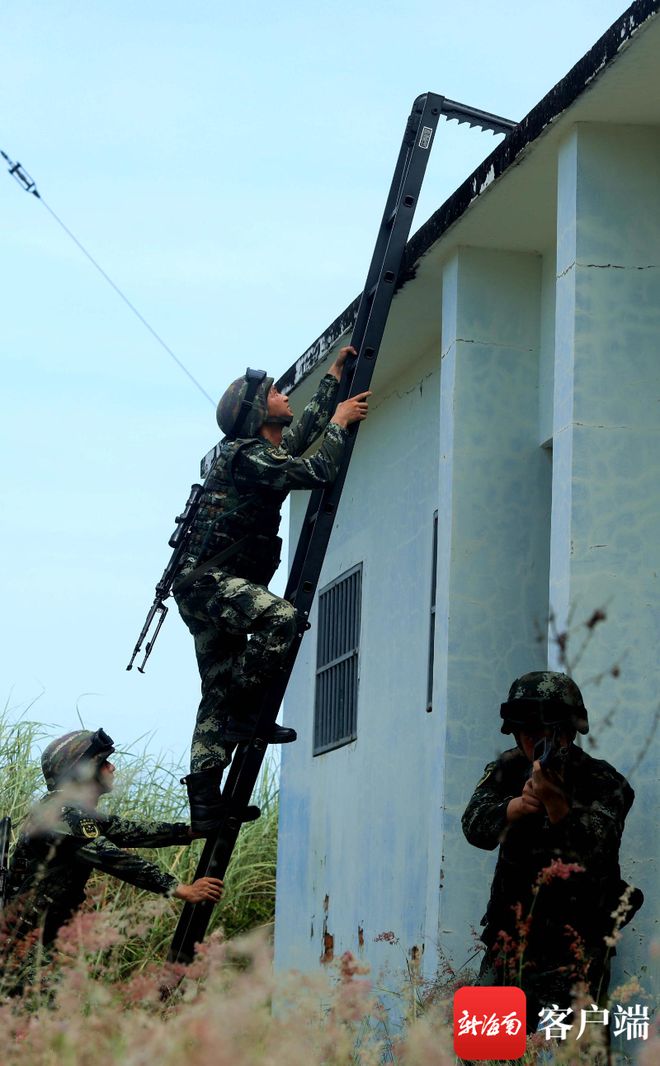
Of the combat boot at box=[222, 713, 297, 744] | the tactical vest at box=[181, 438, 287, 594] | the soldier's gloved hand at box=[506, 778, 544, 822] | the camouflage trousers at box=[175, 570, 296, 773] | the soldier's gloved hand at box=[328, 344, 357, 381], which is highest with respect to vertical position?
the soldier's gloved hand at box=[328, 344, 357, 381]

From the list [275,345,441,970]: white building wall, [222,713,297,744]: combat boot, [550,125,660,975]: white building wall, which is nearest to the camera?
[550,125,660,975]: white building wall

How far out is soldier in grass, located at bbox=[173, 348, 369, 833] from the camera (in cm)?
659

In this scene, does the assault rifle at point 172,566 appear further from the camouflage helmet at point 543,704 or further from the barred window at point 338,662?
the barred window at point 338,662

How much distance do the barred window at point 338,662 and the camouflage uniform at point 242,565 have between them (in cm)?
300

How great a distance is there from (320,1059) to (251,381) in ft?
11.7

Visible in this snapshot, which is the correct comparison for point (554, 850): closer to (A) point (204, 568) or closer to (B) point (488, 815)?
(B) point (488, 815)

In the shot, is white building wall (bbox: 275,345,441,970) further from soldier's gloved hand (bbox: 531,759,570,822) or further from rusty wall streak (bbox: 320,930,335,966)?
soldier's gloved hand (bbox: 531,759,570,822)

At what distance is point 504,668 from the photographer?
23.7 ft

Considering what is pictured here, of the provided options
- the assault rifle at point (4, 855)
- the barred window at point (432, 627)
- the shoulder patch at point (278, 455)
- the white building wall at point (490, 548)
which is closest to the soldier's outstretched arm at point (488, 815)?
the white building wall at point (490, 548)

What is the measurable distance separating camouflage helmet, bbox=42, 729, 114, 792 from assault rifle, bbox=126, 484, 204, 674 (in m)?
Result: 0.38

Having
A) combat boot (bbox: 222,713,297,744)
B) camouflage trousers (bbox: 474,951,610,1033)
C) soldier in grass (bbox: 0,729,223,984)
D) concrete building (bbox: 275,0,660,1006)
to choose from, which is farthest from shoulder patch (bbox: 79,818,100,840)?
Result: camouflage trousers (bbox: 474,951,610,1033)

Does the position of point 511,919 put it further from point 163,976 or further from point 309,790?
point 309,790

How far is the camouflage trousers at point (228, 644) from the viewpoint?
6.57 meters

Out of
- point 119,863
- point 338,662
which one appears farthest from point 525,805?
point 338,662
